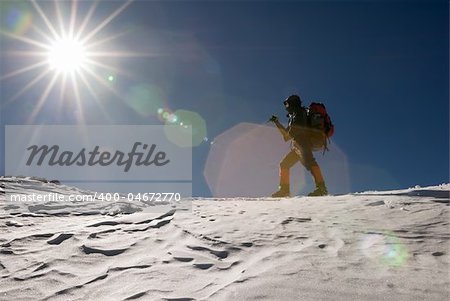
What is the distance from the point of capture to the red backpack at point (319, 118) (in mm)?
10062

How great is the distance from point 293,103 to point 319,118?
808 millimetres

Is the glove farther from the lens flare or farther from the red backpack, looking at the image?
the lens flare

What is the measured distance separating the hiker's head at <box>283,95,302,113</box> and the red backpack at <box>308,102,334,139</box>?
0.37 metres

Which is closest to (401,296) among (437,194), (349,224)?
(349,224)

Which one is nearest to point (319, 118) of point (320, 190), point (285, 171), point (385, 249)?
point (285, 171)

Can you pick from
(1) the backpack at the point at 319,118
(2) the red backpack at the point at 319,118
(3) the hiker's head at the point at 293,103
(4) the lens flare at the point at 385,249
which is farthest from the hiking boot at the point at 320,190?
(4) the lens flare at the point at 385,249

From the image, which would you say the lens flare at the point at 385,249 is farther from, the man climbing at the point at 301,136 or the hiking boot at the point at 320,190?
the man climbing at the point at 301,136

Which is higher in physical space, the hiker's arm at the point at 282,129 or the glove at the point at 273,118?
the glove at the point at 273,118

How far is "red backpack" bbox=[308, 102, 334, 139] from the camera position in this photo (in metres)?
10.1

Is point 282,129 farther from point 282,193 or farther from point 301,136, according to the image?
point 282,193

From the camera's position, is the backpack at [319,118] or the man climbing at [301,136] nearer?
the man climbing at [301,136]

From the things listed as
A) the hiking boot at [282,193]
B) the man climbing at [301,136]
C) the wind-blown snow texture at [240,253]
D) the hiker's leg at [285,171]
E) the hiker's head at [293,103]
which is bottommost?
the wind-blown snow texture at [240,253]

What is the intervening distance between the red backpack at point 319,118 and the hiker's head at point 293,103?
37 centimetres

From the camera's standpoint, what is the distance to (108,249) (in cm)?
429
